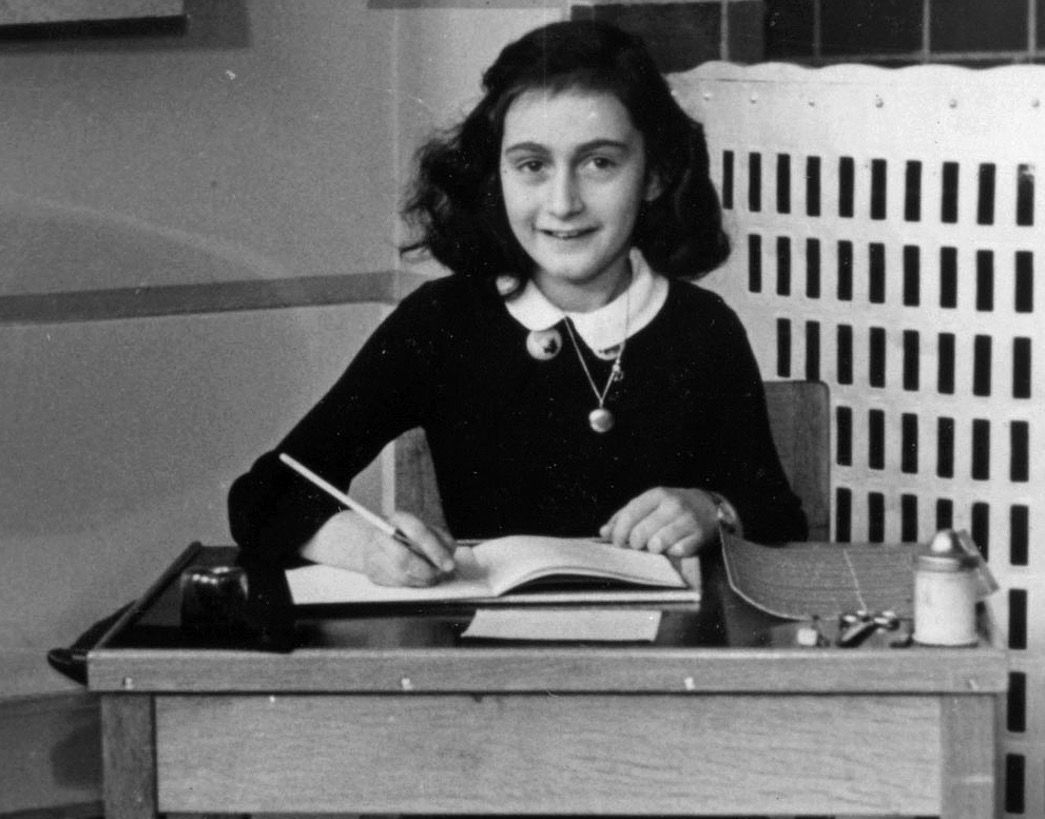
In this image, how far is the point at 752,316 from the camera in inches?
98.5

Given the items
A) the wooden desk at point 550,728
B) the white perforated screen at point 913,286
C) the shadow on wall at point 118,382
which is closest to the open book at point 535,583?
the wooden desk at point 550,728

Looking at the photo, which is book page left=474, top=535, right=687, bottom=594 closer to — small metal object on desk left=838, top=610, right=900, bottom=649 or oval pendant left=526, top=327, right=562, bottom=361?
small metal object on desk left=838, top=610, right=900, bottom=649

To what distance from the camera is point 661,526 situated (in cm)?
176

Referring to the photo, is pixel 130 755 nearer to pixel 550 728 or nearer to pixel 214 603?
pixel 214 603

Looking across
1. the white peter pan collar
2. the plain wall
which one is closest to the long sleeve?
the white peter pan collar

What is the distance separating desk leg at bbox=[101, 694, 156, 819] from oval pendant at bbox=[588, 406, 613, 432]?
81 cm

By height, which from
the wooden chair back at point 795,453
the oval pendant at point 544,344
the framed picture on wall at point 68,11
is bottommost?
the wooden chair back at point 795,453

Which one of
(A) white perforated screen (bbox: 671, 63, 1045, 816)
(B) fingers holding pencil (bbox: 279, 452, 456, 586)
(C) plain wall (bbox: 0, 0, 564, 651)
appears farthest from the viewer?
(C) plain wall (bbox: 0, 0, 564, 651)

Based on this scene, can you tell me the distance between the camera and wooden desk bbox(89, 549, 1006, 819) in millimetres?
1416

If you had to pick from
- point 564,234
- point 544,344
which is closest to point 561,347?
point 544,344

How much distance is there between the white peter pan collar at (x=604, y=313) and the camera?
2.14m

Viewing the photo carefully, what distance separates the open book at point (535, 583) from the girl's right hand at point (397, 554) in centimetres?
1

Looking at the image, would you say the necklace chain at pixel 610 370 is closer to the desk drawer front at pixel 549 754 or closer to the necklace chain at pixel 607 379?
the necklace chain at pixel 607 379

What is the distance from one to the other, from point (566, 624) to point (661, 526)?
0.27 m
